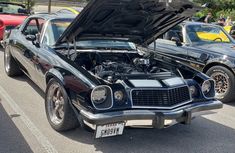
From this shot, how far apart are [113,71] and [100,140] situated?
914 mm

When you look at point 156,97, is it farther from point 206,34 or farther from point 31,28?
point 206,34

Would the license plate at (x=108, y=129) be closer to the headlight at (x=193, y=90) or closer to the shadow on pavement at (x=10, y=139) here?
the shadow on pavement at (x=10, y=139)

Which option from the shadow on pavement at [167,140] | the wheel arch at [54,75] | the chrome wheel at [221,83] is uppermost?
the wheel arch at [54,75]

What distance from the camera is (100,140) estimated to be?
3982 millimetres

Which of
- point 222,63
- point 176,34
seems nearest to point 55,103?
point 222,63

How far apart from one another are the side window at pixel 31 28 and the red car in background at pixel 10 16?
2.60m

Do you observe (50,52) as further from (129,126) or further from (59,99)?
(129,126)

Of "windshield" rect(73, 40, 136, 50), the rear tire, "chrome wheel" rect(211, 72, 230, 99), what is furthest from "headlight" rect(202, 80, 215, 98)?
the rear tire

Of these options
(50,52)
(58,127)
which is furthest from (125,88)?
(50,52)

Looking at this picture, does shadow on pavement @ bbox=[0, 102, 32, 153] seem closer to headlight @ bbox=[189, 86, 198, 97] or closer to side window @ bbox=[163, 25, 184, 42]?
headlight @ bbox=[189, 86, 198, 97]

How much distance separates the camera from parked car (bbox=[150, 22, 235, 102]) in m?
6.08

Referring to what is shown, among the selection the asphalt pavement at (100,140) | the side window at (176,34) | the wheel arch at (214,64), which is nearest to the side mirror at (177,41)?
the side window at (176,34)

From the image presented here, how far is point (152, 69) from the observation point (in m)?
4.54

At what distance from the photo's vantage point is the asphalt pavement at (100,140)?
3.77 meters
